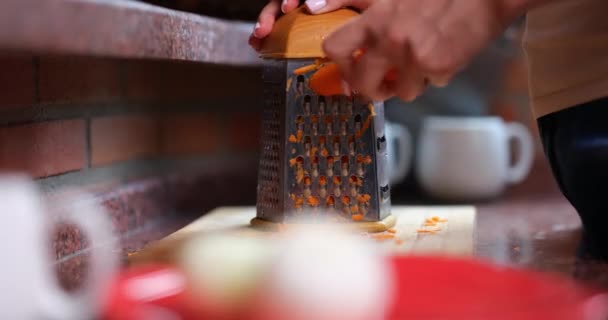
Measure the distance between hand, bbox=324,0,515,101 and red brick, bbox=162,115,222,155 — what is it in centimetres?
82

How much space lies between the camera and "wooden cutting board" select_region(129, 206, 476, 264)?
3.40 ft

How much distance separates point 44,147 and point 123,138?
0.30 meters

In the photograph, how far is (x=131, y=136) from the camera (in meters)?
1.48

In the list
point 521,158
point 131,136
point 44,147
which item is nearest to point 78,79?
point 44,147

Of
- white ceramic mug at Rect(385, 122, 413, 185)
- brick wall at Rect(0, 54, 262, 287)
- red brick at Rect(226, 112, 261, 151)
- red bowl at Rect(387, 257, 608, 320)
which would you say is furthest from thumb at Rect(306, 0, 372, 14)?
red brick at Rect(226, 112, 261, 151)

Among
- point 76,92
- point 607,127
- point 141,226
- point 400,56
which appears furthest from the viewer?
point 141,226

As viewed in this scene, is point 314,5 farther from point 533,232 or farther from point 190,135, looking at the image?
point 190,135

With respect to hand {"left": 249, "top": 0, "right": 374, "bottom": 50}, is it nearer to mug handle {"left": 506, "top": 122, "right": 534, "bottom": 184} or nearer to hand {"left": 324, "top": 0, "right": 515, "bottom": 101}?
hand {"left": 324, "top": 0, "right": 515, "bottom": 101}

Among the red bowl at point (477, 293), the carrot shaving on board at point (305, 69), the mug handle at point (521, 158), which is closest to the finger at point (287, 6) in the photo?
the carrot shaving on board at point (305, 69)

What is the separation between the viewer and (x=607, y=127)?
43.7 inches

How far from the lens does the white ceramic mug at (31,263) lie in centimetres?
57

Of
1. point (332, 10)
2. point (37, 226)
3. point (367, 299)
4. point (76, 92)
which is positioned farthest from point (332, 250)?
point (76, 92)

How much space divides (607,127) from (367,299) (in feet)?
2.19

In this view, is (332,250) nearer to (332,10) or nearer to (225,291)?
(225,291)
